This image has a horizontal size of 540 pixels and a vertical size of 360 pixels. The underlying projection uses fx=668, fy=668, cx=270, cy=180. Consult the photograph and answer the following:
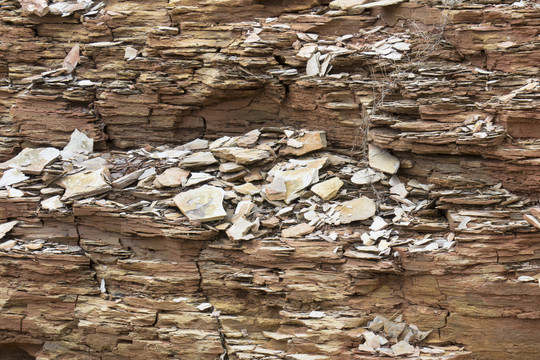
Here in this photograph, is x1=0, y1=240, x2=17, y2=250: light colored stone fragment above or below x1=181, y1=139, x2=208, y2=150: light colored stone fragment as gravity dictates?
below

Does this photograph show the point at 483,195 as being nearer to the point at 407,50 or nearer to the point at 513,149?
the point at 513,149

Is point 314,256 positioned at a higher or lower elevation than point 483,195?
lower

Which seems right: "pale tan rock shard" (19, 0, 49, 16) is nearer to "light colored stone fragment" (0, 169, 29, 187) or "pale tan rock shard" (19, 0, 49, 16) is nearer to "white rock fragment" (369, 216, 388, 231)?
"light colored stone fragment" (0, 169, 29, 187)

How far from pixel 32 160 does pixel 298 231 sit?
4.62m

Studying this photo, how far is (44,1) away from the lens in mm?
11562

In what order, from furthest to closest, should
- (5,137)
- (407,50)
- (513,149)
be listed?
(5,137) < (407,50) < (513,149)

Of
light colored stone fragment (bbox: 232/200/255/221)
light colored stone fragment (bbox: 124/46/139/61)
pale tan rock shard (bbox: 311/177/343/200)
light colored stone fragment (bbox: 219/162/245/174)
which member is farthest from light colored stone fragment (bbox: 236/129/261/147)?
light colored stone fragment (bbox: 124/46/139/61)

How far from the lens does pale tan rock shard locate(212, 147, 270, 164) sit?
389 inches

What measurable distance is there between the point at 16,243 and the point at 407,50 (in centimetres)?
650

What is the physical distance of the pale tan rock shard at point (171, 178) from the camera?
32.2 ft

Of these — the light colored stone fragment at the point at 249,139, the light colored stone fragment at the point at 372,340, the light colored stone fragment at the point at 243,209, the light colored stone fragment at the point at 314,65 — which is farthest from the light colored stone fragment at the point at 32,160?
the light colored stone fragment at the point at 372,340

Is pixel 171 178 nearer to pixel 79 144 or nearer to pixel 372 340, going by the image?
pixel 79 144

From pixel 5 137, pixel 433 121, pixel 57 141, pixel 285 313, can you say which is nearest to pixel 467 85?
pixel 433 121

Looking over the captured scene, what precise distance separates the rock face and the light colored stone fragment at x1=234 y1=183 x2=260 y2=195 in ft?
0.17
